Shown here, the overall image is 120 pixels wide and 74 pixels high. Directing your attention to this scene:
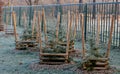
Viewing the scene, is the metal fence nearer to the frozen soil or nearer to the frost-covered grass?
the frost-covered grass

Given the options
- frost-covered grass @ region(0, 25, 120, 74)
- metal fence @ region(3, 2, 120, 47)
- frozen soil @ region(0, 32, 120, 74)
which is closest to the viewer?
frozen soil @ region(0, 32, 120, 74)

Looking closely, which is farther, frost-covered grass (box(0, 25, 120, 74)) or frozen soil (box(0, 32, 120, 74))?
frost-covered grass (box(0, 25, 120, 74))

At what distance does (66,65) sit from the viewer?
10180 mm

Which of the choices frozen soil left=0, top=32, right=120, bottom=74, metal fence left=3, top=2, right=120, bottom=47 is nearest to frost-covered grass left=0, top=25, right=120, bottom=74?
frozen soil left=0, top=32, right=120, bottom=74

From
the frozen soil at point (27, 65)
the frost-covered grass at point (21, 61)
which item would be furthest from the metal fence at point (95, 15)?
the frozen soil at point (27, 65)

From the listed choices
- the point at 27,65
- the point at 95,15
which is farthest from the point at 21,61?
the point at 95,15

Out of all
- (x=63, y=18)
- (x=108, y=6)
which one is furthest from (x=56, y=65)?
(x=63, y=18)

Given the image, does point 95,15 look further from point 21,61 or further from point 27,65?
point 27,65

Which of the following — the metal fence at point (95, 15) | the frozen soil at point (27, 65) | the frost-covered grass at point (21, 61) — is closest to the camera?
the frozen soil at point (27, 65)

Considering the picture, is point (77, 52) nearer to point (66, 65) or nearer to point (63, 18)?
point (66, 65)

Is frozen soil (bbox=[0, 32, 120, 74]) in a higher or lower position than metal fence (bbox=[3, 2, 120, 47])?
lower

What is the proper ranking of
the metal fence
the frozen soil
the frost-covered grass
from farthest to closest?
1. the metal fence
2. the frost-covered grass
3. the frozen soil

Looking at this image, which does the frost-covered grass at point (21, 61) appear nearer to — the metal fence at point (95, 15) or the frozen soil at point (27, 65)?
the frozen soil at point (27, 65)

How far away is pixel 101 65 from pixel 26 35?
5.91 metres
